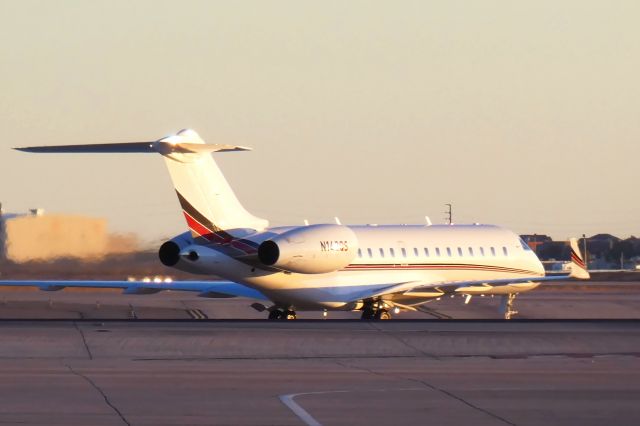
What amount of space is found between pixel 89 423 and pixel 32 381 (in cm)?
475

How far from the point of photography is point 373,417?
15.5 meters

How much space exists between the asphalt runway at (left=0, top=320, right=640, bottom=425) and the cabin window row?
1158cm

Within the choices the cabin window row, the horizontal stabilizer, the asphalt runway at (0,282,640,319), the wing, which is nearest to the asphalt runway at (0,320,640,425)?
the horizontal stabilizer

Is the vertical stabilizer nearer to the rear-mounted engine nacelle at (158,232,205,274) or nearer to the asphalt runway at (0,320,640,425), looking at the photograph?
the rear-mounted engine nacelle at (158,232,205,274)

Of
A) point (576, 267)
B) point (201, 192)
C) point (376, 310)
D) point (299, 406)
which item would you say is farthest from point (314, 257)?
point (299, 406)

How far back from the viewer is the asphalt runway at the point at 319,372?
A: 15.7 meters

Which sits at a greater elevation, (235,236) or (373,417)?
(235,236)

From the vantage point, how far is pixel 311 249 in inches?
1473

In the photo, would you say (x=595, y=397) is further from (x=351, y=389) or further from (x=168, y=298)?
(x=168, y=298)

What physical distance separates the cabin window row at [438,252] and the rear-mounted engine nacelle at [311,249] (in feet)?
7.71

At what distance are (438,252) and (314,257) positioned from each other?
7166 millimetres

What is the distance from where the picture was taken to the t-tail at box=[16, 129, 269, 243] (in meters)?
35.6

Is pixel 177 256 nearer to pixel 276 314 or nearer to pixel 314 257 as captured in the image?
pixel 314 257

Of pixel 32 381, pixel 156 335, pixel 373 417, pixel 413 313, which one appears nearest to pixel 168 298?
pixel 413 313
